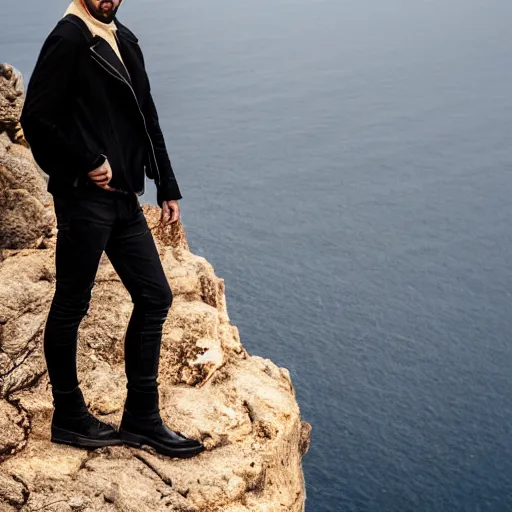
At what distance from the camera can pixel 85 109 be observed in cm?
648

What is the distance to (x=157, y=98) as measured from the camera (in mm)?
56562

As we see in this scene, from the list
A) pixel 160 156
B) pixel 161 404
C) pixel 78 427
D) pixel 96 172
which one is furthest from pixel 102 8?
pixel 161 404

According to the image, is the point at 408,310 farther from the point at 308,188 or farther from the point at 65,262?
the point at 65,262

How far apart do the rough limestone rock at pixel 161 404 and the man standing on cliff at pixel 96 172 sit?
474 millimetres

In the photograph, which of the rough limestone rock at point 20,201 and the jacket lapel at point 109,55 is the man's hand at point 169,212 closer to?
the jacket lapel at point 109,55

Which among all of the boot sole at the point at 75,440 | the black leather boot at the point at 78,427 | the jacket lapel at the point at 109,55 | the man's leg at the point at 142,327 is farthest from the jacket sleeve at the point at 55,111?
the boot sole at the point at 75,440

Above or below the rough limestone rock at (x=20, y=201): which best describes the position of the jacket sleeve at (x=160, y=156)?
above

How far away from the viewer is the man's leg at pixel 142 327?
6.95 metres

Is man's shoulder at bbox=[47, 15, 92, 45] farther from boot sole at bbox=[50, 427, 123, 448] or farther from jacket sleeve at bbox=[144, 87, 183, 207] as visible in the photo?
boot sole at bbox=[50, 427, 123, 448]

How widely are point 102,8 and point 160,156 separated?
1149 millimetres

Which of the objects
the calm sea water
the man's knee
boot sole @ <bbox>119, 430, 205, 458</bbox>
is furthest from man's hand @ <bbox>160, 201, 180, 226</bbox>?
the calm sea water

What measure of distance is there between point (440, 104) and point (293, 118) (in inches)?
334

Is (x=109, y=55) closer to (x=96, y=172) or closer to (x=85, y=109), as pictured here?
(x=85, y=109)

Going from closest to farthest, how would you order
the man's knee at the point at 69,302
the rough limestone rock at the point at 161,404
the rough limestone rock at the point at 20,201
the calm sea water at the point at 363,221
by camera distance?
the man's knee at the point at 69,302 < the rough limestone rock at the point at 161,404 < the rough limestone rock at the point at 20,201 < the calm sea water at the point at 363,221
